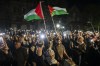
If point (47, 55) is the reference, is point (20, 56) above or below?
above

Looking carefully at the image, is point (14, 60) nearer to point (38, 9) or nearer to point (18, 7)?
point (38, 9)

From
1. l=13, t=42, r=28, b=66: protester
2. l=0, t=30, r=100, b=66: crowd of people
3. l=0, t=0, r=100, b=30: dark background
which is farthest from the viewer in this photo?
l=0, t=0, r=100, b=30: dark background

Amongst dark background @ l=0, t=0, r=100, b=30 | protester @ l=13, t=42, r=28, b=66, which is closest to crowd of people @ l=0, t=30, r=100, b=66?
protester @ l=13, t=42, r=28, b=66

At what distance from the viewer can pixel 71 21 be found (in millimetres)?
62969

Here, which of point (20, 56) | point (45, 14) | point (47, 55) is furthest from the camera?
point (45, 14)

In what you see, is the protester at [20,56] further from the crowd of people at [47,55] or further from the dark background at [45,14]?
the dark background at [45,14]

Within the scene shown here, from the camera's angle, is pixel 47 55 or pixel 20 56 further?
pixel 47 55

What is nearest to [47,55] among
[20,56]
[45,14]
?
[20,56]

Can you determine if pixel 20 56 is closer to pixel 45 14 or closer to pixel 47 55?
pixel 47 55

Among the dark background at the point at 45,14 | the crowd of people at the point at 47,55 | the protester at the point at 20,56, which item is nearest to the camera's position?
the crowd of people at the point at 47,55

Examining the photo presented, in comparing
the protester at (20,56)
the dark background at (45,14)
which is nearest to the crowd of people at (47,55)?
the protester at (20,56)

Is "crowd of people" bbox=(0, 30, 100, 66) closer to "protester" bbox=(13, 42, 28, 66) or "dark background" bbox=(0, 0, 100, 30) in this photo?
"protester" bbox=(13, 42, 28, 66)

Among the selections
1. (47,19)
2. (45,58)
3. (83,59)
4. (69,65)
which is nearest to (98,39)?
(83,59)

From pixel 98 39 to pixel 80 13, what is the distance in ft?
156
